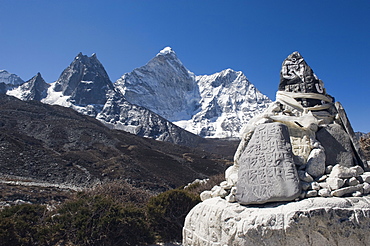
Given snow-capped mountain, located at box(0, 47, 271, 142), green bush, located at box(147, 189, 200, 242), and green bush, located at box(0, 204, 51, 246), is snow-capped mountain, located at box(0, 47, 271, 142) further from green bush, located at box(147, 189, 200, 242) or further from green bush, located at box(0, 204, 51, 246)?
green bush, located at box(0, 204, 51, 246)

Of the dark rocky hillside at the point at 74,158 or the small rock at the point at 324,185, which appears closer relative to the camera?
the small rock at the point at 324,185

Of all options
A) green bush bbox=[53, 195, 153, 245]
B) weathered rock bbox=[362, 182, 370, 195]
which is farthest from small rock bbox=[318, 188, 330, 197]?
green bush bbox=[53, 195, 153, 245]

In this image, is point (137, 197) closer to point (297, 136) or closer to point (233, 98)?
point (297, 136)

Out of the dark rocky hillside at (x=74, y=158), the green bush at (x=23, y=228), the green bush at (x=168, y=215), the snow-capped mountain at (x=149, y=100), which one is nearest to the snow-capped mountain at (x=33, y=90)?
the snow-capped mountain at (x=149, y=100)

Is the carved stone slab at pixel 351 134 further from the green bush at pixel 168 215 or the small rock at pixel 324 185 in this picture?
the green bush at pixel 168 215

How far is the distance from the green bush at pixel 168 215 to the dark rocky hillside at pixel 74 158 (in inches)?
702

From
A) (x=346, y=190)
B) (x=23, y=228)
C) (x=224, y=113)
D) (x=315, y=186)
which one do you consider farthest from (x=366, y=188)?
(x=224, y=113)

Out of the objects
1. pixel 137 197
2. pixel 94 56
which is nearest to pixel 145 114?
pixel 94 56

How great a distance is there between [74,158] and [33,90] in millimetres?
130030

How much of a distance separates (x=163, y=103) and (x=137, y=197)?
168754 mm

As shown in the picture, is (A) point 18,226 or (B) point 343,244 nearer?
(B) point 343,244

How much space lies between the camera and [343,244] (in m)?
4.48

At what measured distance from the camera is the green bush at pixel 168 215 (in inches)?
393

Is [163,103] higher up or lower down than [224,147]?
higher up
